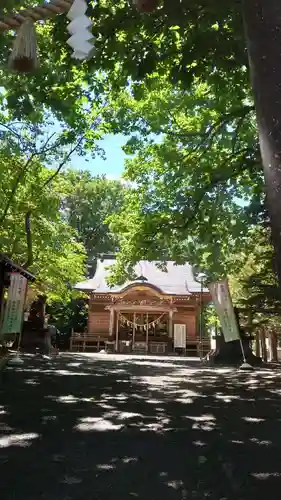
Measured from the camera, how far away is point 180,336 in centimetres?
2478

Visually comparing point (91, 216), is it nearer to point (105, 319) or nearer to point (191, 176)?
point (105, 319)

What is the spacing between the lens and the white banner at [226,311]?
1258 cm

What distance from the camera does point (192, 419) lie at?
5414mm

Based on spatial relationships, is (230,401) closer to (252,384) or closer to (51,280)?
(252,384)

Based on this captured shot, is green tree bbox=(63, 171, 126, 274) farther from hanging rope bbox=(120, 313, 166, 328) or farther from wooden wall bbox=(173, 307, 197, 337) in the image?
wooden wall bbox=(173, 307, 197, 337)

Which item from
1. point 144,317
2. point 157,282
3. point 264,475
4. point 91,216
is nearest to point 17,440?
point 264,475

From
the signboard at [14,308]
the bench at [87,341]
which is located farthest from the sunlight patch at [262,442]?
the bench at [87,341]

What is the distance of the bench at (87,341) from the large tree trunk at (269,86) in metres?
24.6

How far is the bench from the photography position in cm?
2544

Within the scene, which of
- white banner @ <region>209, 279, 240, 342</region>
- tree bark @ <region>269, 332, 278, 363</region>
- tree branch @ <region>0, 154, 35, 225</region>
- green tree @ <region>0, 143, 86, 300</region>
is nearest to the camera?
white banner @ <region>209, 279, 240, 342</region>

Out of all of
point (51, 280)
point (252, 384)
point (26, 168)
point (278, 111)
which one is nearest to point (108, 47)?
point (278, 111)

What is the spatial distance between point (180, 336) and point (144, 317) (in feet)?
9.58

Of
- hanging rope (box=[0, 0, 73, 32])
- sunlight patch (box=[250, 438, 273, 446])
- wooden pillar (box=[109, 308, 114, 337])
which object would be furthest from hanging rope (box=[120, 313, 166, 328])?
hanging rope (box=[0, 0, 73, 32])

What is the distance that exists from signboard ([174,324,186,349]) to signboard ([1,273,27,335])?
13.5 m
